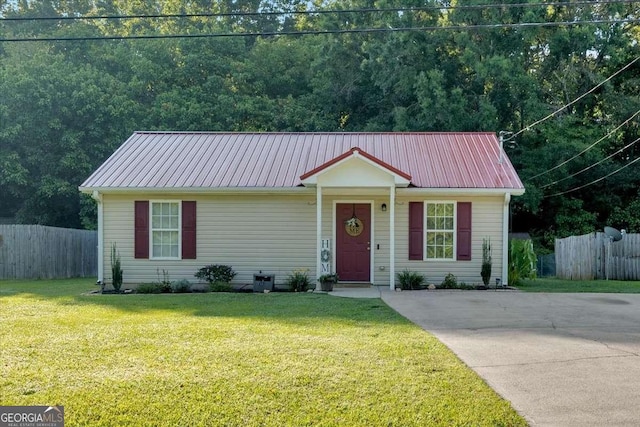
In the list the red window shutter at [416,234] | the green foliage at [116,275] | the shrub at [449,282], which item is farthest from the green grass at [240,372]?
the red window shutter at [416,234]

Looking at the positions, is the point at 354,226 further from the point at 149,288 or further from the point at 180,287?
the point at 149,288

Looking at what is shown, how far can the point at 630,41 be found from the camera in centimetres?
2481

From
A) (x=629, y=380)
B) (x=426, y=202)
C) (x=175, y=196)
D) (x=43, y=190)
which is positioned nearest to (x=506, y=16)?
(x=426, y=202)

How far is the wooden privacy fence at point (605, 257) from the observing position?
1791cm

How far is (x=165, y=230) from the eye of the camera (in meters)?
14.2

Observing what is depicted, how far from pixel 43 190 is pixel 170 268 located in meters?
12.8

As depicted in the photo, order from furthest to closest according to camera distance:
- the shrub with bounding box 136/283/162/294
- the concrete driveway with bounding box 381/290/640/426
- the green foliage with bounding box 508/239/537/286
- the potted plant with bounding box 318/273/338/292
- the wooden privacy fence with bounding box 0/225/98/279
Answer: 1. the wooden privacy fence with bounding box 0/225/98/279
2. the green foliage with bounding box 508/239/537/286
3. the shrub with bounding box 136/283/162/294
4. the potted plant with bounding box 318/273/338/292
5. the concrete driveway with bounding box 381/290/640/426

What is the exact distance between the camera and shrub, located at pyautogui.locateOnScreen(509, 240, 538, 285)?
14.7 meters

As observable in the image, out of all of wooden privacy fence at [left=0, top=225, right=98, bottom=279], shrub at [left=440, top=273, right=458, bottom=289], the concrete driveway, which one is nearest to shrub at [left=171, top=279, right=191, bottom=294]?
the concrete driveway

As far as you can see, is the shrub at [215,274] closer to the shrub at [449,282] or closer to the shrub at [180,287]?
the shrub at [180,287]

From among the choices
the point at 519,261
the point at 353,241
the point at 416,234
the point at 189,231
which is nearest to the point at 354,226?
the point at 353,241

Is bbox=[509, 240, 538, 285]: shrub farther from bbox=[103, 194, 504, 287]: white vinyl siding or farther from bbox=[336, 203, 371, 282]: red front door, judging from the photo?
bbox=[336, 203, 371, 282]: red front door

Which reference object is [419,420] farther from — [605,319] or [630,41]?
[630,41]

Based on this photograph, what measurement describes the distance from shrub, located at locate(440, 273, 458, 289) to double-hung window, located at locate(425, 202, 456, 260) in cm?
47
